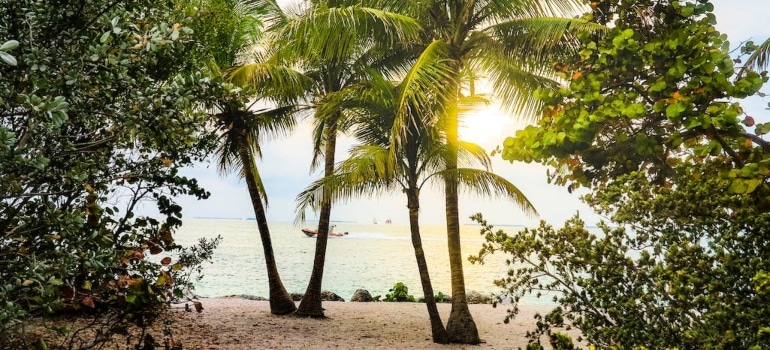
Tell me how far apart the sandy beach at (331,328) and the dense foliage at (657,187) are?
5911mm

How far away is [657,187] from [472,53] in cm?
665

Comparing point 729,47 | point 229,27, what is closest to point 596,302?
point 729,47

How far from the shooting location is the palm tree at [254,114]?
1046 centimetres

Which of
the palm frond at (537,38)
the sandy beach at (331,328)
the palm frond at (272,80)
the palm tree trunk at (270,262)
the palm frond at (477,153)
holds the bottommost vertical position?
the sandy beach at (331,328)

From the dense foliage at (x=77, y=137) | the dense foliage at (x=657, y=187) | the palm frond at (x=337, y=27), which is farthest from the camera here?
the palm frond at (x=337, y=27)

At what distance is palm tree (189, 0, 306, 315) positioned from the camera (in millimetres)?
10465

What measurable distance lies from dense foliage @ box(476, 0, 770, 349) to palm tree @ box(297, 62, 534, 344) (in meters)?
4.64

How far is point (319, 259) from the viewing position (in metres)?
12.2

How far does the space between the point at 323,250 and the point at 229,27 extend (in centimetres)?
562

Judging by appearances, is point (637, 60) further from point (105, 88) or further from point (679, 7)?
point (105, 88)

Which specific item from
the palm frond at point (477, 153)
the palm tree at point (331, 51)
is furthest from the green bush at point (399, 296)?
the palm frond at point (477, 153)

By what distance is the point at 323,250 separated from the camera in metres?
12.5

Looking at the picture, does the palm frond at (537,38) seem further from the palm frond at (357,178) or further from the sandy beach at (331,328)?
the sandy beach at (331,328)

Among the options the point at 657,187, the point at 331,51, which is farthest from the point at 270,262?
the point at 657,187
